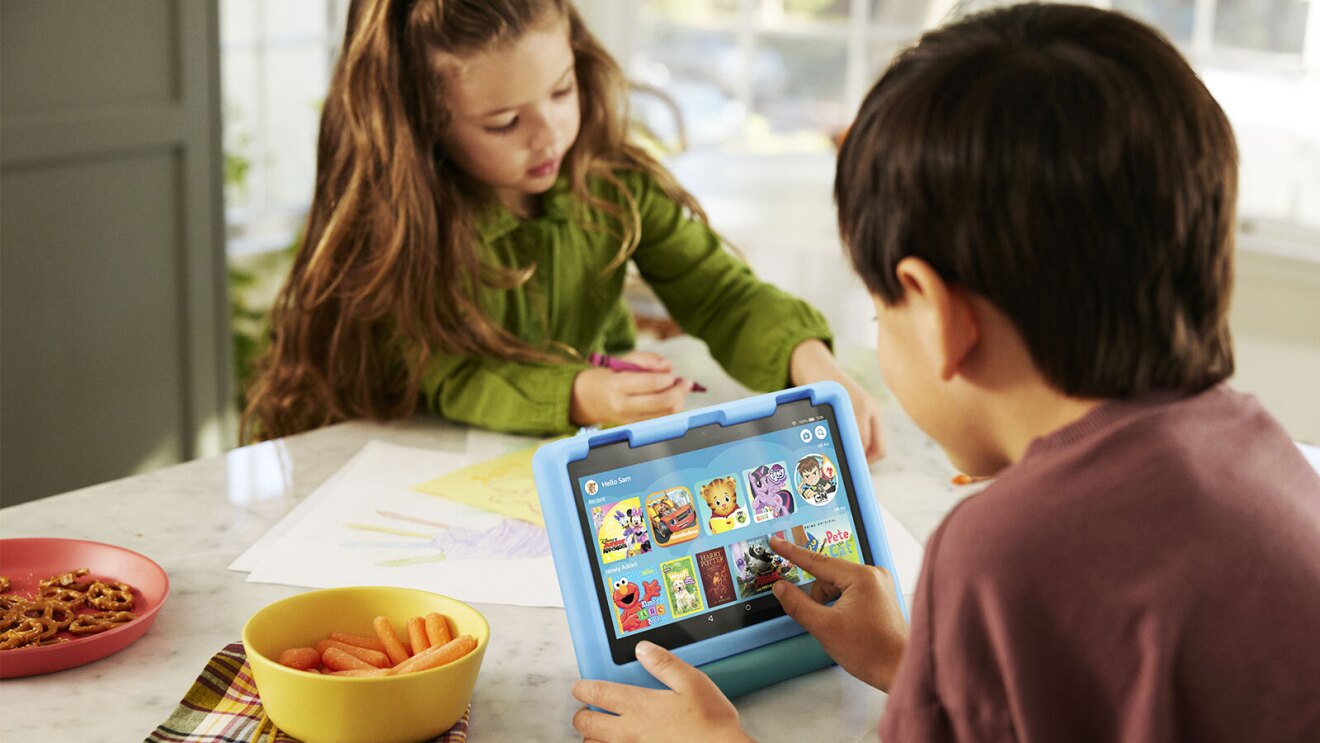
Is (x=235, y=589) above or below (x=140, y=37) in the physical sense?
below

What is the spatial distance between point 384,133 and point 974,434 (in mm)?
944

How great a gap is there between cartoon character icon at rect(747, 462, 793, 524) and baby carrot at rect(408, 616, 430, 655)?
0.26 metres

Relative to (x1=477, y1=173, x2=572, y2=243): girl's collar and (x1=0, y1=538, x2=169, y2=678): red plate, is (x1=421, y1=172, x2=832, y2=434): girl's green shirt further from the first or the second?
(x1=0, y1=538, x2=169, y2=678): red plate

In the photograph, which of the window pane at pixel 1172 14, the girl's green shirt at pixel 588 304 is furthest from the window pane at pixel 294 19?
the window pane at pixel 1172 14

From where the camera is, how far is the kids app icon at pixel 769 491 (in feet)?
3.28

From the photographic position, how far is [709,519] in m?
0.98

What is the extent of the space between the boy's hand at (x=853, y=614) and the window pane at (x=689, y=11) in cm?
256

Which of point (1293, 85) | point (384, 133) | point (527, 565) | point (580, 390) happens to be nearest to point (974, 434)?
point (527, 565)

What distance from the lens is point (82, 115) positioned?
7.31 feet

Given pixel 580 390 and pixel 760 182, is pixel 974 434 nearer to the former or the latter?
pixel 580 390

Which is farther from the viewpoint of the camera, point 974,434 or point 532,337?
point 532,337

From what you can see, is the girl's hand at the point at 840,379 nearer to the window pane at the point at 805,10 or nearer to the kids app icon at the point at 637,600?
the kids app icon at the point at 637,600

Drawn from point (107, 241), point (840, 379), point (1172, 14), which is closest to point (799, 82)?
point (1172, 14)

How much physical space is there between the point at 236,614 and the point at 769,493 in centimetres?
43
